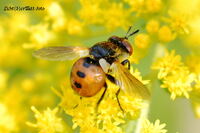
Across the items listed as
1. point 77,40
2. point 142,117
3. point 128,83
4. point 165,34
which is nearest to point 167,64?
point 165,34

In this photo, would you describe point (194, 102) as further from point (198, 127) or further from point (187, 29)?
point (198, 127)

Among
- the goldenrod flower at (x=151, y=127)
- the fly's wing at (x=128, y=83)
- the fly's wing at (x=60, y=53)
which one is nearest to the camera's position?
the fly's wing at (x=128, y=83)

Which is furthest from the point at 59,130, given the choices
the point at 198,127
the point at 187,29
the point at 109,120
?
the point at 198,127

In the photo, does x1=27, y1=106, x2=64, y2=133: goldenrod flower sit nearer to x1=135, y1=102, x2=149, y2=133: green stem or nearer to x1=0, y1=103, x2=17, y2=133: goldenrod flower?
x1=0, y1=103, x2=17, y2=133: goldenrod flower

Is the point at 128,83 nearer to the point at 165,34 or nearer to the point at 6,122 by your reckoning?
the point at 165,34

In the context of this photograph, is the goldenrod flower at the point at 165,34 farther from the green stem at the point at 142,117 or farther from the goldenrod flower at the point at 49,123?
the goldenrod flower at the point at 49,123

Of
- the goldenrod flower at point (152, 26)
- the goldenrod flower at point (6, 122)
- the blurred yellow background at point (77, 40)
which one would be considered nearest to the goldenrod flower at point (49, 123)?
the blurred yellow background at point (77, 40)

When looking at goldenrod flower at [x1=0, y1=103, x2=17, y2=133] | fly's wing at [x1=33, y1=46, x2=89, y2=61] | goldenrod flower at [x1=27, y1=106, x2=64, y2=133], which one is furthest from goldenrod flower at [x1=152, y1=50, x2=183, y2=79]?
goldenrod flower at [x1=0, y1=103, x2=17, y2=133]
